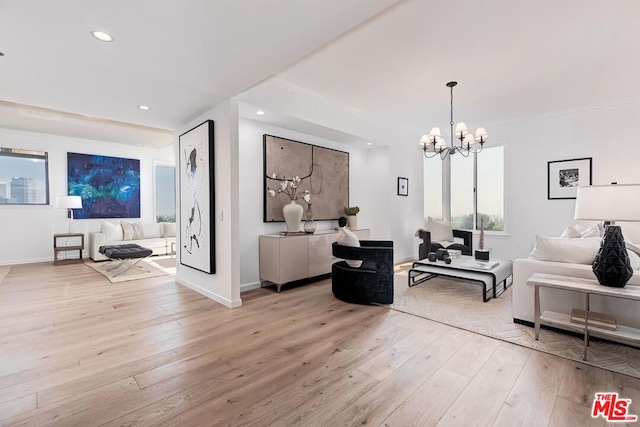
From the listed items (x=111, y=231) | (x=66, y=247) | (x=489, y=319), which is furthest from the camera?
(x=111, y=231)

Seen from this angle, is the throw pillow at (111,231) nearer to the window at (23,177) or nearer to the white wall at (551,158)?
the window at (23,177)

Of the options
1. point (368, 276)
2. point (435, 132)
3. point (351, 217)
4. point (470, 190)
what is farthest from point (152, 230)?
point (470, 190)

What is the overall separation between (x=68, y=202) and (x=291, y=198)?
15.8ft

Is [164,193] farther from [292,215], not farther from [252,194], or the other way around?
[292,215]

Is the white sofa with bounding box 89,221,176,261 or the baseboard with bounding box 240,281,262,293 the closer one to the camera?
the baseboard with bounding box 240,281,262,293

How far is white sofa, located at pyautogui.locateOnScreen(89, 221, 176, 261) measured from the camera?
6.31m

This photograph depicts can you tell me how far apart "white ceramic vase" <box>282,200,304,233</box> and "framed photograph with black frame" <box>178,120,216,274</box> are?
3.61 feet

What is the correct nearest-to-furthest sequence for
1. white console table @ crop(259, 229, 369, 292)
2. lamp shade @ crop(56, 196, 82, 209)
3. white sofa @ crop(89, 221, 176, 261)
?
1. white console table @ crop(259, 229, 369, 292)
2. lamp shade @ crop(56, 196, 82, 209)
3. white sofa @ crop(89, 221, 176, 261)

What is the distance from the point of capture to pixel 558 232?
5.18m

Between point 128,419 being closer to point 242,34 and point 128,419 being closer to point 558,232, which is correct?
point 242,34

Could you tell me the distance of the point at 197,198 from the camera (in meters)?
3.98

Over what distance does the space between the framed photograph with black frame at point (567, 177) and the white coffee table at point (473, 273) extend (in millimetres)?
2021

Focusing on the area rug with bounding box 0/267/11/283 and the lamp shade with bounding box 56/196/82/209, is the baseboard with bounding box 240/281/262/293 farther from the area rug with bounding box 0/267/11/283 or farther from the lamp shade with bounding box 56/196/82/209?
the lamp shade with bounding box 56/196/82/209

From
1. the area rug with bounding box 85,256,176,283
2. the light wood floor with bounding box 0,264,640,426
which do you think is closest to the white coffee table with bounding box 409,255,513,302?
the light wood floor with bounding box 0,264,640,426
